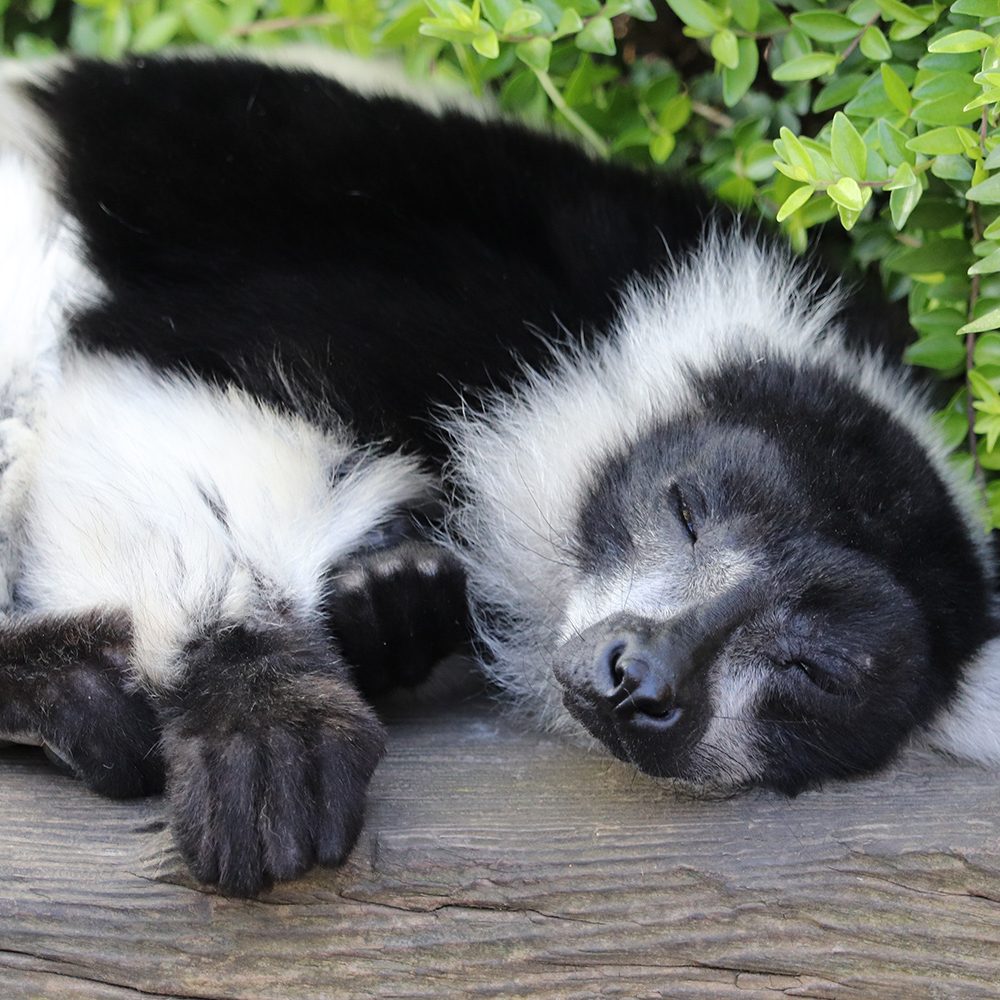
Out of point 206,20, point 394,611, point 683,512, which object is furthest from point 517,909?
point 206,20

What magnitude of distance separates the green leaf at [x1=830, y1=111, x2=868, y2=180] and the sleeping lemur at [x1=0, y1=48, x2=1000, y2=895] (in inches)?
18.6

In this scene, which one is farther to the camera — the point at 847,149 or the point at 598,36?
the point at 598,36

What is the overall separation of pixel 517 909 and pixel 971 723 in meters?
1.10

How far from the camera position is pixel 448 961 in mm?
2037

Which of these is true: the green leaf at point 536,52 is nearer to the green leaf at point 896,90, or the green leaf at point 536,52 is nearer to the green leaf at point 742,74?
the green leaf at point 742,74

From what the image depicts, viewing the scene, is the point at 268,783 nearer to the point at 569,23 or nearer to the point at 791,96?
the point at 569,23

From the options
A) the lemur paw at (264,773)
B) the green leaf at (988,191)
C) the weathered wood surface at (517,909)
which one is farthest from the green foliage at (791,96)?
the lemur paw at (264,773)

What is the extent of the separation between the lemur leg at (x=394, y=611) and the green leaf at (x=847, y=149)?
1068mm

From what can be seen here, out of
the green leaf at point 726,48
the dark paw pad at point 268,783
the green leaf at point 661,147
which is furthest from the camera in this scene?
the green leaf at point 661,147

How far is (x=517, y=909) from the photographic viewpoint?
2.07 metres

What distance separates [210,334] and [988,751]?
1.81 m

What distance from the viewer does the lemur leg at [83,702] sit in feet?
7.12

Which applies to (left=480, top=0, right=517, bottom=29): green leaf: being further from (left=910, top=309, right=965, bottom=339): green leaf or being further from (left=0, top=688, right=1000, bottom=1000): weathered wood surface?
(left=0, top=688, right=1000, bottom=1000): weathered wood surface

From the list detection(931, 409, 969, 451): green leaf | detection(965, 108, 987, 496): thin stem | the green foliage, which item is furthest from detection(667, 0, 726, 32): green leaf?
detection(931, 409, 969, 451): green leaf
